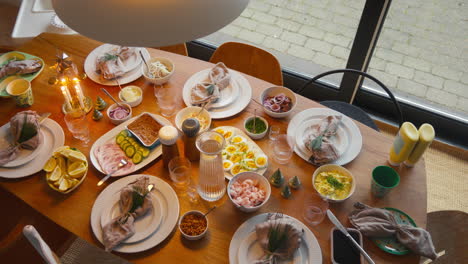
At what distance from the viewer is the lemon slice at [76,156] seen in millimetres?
1640

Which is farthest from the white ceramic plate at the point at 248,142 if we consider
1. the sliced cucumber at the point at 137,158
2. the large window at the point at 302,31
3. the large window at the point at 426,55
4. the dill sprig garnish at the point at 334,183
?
the large window at the point at 426,55

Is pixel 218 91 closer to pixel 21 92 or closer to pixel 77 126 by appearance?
pixel 77 126

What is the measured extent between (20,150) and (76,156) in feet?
1.09

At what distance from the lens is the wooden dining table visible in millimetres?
1426

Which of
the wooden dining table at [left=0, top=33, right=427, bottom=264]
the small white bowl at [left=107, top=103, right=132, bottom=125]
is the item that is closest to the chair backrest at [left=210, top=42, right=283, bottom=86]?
the wooden dining table at [left=0, top=33, right=427, bottom=264]

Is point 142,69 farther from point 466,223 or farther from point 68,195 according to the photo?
point 466,223

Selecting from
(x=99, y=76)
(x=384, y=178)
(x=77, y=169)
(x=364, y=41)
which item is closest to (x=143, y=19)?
(x=77, y=169)

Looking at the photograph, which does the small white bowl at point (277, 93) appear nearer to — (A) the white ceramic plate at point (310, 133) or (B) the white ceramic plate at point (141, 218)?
(A) the white ceramic plate at point (310, 133)

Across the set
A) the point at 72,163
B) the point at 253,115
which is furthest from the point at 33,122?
the point at 253,115

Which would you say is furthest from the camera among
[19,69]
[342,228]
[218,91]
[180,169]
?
[19,69]

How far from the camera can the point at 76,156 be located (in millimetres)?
1643

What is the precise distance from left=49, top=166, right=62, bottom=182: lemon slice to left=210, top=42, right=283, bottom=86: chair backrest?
117 cm

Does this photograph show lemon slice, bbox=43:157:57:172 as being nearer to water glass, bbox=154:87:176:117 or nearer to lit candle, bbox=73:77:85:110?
lit candle, bbox=73:77:85:110

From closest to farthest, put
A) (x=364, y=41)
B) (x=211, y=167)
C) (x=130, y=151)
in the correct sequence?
(x=211, y=167) < (x=130, y=151) < (x=364, y=41)
